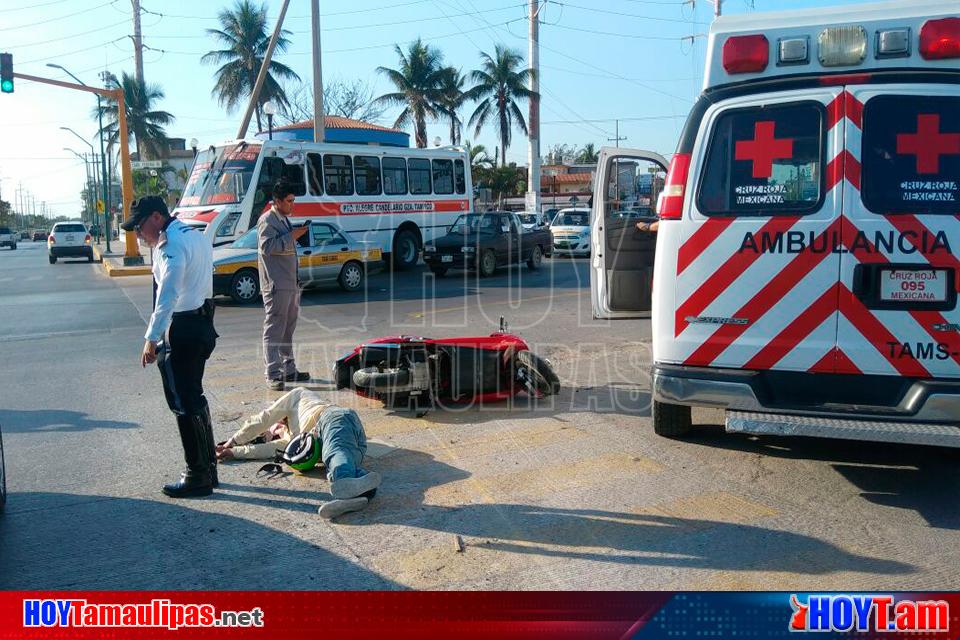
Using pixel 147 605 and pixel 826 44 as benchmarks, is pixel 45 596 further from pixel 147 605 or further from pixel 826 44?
pixel 826 44

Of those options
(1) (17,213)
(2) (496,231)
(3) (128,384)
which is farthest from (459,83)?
(1) (17,213)

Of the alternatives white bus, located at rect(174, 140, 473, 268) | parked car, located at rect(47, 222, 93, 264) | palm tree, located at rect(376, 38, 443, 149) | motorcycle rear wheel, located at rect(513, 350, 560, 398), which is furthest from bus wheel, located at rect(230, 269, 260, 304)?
palm tree, located at rect(376, 38, 443, 149)

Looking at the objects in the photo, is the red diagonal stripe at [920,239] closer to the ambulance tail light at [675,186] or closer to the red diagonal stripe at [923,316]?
the red diagonal stripe at [923,316]

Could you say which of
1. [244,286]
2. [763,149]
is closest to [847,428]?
[763,149]

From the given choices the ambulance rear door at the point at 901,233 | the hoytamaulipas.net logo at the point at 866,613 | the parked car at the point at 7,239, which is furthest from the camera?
the parked car at the point at 7,239

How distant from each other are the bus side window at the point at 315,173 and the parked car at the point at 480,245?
10.2 feet

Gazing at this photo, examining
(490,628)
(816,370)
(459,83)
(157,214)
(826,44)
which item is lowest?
(490,628)

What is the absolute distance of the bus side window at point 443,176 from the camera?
971 inches

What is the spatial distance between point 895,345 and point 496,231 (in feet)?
55.6

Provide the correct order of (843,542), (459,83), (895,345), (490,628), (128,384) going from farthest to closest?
1. (459,83)
2. (128,384)
3. (895,345)
4. (843,542)
5. (490,628)

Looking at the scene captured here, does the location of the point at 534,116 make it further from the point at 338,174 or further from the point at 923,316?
the point at 923,316

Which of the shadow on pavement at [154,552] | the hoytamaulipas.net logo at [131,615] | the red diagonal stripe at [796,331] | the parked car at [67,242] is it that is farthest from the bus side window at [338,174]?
the parked car at [67,242]

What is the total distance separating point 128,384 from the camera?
340 inches

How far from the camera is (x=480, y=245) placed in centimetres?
2067
